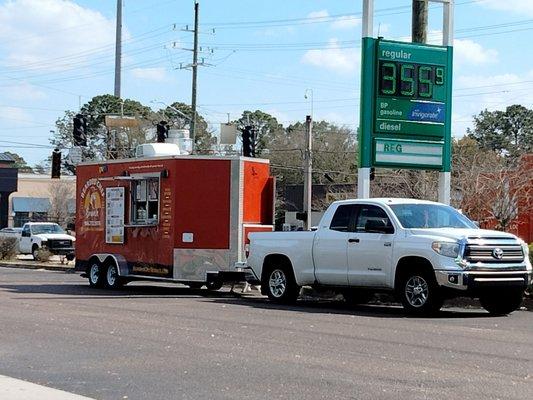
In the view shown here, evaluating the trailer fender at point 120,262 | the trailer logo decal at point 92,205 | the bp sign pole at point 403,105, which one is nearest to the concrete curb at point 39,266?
the trailer logo decal at point 92,205

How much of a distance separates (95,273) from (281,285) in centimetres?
682

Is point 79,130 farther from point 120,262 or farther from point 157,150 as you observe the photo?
point 120,262

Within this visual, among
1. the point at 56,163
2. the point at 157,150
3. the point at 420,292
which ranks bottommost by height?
the point at 420,292

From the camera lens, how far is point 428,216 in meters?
16.7

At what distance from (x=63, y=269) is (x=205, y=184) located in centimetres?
1417

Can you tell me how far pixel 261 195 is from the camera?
71.1 feet

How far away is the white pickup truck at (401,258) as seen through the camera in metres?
15.4

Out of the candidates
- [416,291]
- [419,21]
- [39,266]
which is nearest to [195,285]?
[416,291]

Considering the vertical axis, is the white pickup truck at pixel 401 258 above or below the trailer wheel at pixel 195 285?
above

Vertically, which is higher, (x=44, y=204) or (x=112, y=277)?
(x=44, y=204)

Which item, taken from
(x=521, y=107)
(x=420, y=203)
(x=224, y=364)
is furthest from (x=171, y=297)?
(x=521, y=107)

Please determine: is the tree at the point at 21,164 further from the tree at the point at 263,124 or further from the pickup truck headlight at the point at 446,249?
the pickup truck headlight at the point at 446,249

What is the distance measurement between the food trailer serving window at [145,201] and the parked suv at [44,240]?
59.6 feet

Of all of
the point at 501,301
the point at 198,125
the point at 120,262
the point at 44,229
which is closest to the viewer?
the point at 501,301
